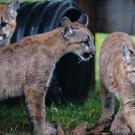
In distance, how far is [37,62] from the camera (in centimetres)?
662

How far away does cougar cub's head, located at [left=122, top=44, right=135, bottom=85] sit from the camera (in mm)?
6723

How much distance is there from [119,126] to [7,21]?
2.03 meters

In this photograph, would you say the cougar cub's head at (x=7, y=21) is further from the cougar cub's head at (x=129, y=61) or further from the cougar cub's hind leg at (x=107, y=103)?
the cougar cub's head at (x=129, y=61)

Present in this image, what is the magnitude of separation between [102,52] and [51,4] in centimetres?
116

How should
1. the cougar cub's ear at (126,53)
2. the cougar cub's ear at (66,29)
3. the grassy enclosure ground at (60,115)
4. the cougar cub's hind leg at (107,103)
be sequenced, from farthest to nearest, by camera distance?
the cougar cub's hind leg at (107,103), the grassy enclosure ground at (60,115), the cougar cub's ear at (126,53), the cougar cub's ear at (66,29)

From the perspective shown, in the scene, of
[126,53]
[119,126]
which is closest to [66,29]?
[126,53]

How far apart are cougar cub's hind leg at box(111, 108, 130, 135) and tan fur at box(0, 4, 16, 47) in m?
1.75

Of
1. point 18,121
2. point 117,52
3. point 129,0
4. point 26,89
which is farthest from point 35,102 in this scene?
→ point 129,0

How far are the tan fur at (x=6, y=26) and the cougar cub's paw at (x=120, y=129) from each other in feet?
5.84

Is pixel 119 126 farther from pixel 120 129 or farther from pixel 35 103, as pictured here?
pixel 35 103

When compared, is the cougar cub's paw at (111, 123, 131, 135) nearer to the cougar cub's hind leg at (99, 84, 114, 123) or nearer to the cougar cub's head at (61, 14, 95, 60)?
the cougar cub's hind leg at (99, 84, 114, 123)

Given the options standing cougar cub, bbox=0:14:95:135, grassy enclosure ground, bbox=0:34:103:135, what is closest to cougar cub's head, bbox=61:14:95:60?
standing cougar cub, bbox=0:14:95:135

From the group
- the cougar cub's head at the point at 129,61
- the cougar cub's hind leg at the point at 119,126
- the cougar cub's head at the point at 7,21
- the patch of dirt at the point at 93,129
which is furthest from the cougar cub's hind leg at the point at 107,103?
the cougar cub's head at the point at 7,21

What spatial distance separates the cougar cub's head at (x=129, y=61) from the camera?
22.1ft
